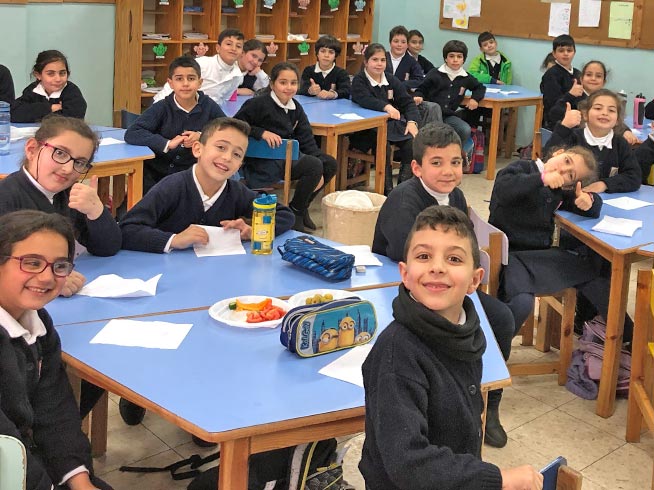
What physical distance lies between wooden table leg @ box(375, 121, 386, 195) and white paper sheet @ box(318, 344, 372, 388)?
420 cm

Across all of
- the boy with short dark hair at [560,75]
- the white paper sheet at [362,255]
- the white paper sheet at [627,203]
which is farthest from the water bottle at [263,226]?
the boy with short dark hair at [560,75]

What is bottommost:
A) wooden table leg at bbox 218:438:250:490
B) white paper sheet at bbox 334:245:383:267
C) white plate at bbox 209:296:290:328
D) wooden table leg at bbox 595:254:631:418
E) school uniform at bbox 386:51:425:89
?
wooden table leg at bbox 595:254:631:418

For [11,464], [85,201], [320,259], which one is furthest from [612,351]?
[11,464]

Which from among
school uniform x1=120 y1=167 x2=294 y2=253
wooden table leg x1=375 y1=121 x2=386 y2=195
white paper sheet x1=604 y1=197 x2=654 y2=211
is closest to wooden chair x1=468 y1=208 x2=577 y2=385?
white paper sheet x1=604 y1=197 x2=654 y2=211

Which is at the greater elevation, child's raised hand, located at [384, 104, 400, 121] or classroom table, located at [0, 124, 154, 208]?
child's raised hand, located at [384, 104, 400, 121]

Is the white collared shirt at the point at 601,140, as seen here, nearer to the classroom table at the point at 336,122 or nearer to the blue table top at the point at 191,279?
the classroom table at the point at 336,122

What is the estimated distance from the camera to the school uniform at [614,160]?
14.2 feet

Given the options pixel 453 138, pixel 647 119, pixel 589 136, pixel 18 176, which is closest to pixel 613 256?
pixel 453 138

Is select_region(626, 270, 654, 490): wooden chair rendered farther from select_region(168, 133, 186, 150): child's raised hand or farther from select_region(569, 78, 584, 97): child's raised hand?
select_region(569, 78, 584, 97): child's raised hand

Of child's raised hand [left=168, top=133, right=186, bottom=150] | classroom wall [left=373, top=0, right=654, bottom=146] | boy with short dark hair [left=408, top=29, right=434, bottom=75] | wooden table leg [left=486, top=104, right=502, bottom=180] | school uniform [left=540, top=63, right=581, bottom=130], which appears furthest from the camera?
boy with short dark hair [left=408, top=29, right=434, bottom=75]

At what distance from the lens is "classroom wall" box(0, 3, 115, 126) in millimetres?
6648

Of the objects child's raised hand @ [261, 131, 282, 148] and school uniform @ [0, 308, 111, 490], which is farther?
child's raised hand @ [261, 131, 282, 148]

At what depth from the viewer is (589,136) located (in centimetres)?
454

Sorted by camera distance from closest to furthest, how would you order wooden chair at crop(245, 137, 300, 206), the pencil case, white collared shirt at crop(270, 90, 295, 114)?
the pencil case → wooden chair at crop(245, 137, 300, 206) → white collared shirt at crop(270, 90, 295, 114)
